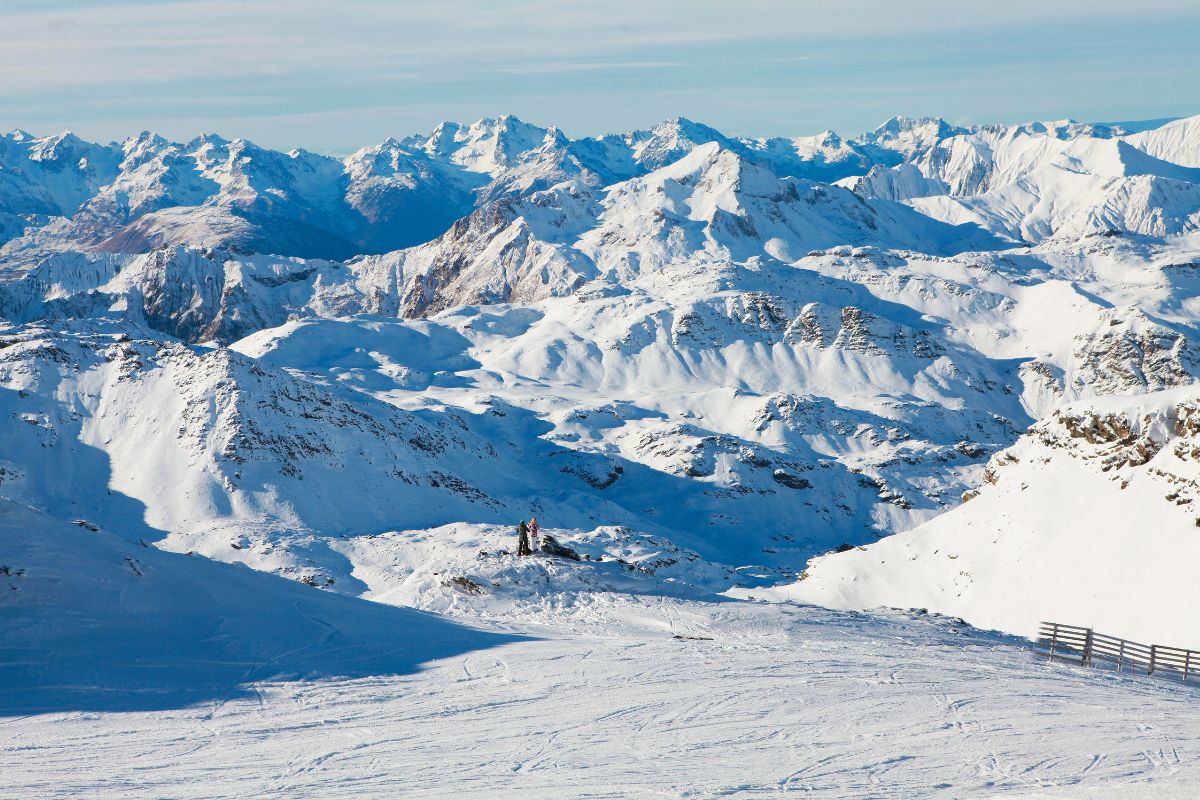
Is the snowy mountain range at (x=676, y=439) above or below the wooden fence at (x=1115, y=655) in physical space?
below

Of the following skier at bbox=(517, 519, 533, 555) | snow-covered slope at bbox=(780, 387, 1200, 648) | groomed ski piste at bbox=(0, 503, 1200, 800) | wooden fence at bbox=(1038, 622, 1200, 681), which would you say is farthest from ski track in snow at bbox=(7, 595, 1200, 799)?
snow-covered slope at bbox=(780, 387, 1200, 648)

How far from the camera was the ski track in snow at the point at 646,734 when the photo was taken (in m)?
19.6

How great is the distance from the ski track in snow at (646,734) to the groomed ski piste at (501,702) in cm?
8

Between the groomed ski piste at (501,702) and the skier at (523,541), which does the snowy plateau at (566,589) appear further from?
the skier at (523,541)

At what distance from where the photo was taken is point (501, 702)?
25500 mm

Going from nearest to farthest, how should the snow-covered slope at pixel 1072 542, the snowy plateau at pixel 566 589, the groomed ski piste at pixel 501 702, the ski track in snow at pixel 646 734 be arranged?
the ski track in snow at pixel 646 734 → the groomed ski piste at pixel 501 702 → the snowy plateau at pixel 566 589 → the snow-covered slope at pixel 1072 542

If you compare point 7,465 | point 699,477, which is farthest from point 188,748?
point 699,477

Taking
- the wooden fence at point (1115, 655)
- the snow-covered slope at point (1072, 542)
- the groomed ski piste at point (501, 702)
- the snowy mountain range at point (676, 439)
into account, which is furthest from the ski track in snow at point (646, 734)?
the snowy mountain range at point (676, 439)

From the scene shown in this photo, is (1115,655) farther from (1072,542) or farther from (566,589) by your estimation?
(1072,542)

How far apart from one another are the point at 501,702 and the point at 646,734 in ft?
14.2

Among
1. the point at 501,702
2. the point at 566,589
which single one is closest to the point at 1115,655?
the point at 566,589

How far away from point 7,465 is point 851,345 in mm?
124741

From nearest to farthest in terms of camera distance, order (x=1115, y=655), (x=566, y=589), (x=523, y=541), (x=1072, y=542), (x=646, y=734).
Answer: (x=646, y=734), (x=1115, y=655), (x=566, y=589), (x=523, y=541), (x=1072, y=542)

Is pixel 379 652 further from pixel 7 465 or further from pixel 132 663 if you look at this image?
pixel 7 465
